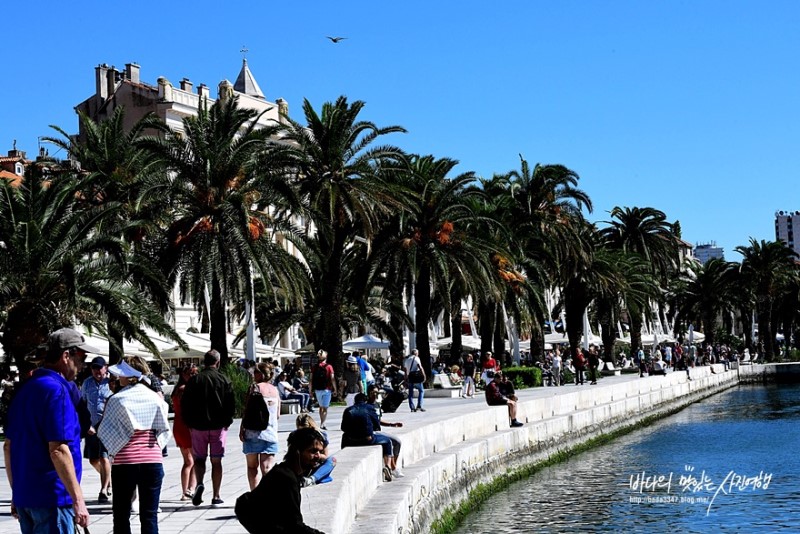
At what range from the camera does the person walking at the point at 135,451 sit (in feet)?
25.3

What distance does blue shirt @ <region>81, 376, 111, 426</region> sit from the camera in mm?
12414

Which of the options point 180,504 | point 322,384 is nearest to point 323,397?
point 322,384

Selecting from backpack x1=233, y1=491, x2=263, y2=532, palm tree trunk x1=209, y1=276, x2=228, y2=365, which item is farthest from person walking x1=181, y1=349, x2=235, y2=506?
palm tree trunk x1=209, y1=276, x2=228, y2=365

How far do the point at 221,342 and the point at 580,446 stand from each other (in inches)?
369

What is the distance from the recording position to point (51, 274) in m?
23.1

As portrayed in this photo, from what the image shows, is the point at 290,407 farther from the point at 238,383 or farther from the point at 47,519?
the point at 47,519

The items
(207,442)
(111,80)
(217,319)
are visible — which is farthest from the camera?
(111,80)

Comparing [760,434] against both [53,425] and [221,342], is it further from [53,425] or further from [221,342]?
[53,425]

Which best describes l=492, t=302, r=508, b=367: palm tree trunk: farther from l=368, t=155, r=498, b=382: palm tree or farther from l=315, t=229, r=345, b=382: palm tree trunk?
l=315, t=229, r=345, b=382: palm tree trunk

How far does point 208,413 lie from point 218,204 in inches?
718

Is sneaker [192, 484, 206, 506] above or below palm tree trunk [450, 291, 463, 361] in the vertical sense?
below

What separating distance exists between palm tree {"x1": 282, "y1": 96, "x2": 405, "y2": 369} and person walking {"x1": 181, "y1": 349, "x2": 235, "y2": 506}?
18873mm

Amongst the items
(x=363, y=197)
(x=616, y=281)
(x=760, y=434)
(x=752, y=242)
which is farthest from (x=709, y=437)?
(x=752, y=242)

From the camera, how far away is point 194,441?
10625mm
